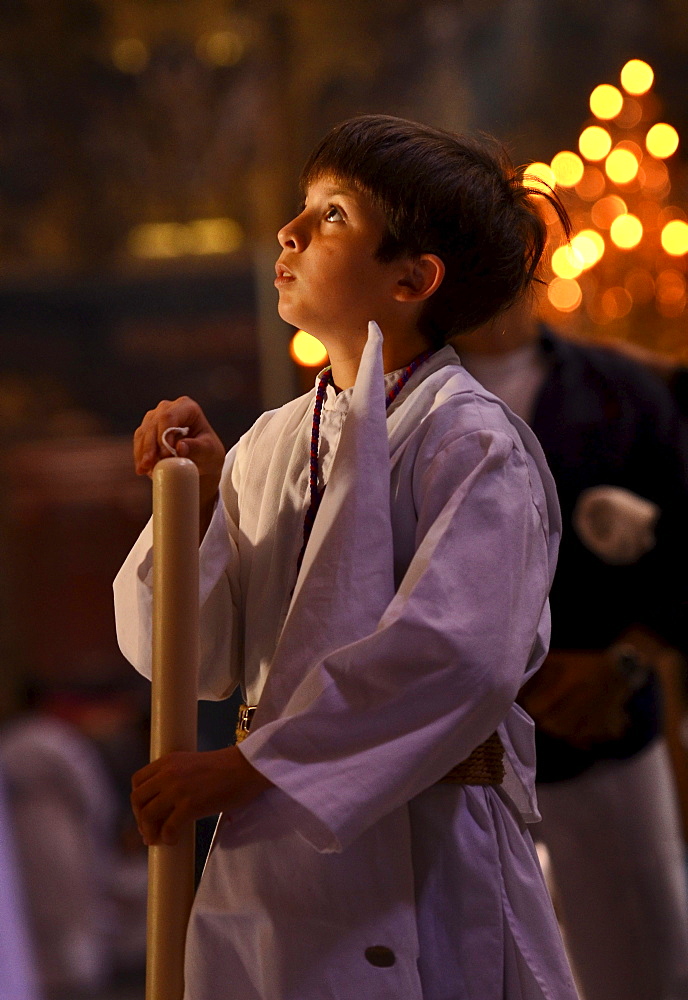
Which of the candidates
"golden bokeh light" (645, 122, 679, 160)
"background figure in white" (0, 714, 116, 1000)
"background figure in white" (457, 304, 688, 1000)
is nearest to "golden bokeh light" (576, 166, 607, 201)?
"golden bokeh light" (645, 122, 679, 160)

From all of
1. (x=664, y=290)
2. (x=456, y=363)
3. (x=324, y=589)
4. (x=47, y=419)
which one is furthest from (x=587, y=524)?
(x=47, y=419)

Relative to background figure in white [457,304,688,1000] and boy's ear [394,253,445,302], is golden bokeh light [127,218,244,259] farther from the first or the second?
boy's ear [394,253,445,302]

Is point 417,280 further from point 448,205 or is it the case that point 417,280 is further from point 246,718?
point 246,718

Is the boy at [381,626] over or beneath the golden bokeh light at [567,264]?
over

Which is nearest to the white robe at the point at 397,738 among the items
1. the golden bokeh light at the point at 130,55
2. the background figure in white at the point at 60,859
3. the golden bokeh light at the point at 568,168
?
the golden bokeh light at the point at 568,168

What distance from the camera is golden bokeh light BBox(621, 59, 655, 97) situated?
3.13 m

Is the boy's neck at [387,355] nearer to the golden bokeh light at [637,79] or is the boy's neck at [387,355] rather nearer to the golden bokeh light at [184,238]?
the golden bokeh light at [637,79]

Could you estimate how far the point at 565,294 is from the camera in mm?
2953

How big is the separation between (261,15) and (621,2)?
165 centimetres

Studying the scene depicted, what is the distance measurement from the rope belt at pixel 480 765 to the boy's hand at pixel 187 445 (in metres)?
0.18

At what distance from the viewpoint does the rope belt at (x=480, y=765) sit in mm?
827

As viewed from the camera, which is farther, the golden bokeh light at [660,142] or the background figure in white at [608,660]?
the golden bokeh light at [660,142]

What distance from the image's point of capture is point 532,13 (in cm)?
427

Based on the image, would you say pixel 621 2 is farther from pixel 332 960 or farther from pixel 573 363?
pixel 332 960
